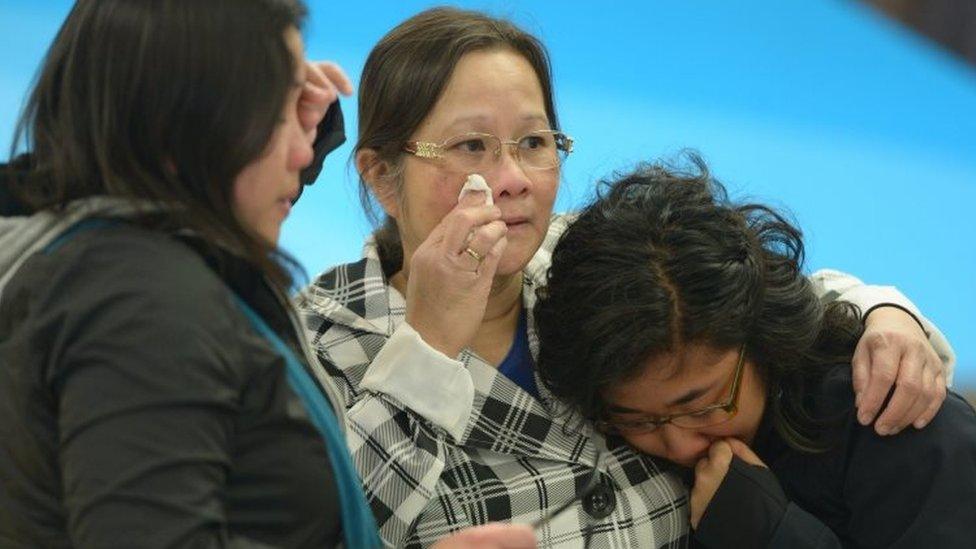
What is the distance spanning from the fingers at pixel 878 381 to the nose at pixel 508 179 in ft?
1.62

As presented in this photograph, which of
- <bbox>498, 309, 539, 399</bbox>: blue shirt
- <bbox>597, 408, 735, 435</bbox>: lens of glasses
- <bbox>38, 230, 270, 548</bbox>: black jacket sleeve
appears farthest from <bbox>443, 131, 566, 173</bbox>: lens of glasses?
<bbox>38, 230, 270, 548</bbox>: black jacket sleeve

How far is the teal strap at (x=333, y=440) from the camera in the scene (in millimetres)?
Answer: 1091

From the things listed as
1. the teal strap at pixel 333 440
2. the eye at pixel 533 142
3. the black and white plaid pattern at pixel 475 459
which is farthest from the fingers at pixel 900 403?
the teal strap at pixel 333 440

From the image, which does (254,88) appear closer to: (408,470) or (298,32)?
(298,32)

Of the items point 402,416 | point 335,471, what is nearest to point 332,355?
point 402,416

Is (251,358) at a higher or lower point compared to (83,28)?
lower

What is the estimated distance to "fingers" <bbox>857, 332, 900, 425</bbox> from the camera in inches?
63.9

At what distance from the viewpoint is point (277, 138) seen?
1101 millimetres

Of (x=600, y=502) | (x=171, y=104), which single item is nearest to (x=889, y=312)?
(x=600, y=502)

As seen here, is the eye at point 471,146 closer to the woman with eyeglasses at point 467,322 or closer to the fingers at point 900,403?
the woman with eyeglasses at point 467,322

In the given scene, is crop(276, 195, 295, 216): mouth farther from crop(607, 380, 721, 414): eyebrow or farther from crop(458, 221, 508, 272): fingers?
crop(607, 380, 721, 414): eyebrow

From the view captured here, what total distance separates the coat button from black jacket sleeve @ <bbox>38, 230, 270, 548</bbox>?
2.52ft

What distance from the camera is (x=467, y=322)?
5.23ft

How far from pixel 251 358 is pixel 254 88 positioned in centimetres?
21
